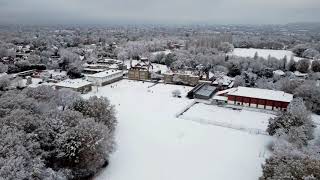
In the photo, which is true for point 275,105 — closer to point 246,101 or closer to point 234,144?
point 246,101

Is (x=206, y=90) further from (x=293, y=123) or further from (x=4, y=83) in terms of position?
(x=4, y=83)

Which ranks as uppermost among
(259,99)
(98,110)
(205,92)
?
(98,110)

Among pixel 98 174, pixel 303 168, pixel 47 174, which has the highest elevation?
pixel 303 168

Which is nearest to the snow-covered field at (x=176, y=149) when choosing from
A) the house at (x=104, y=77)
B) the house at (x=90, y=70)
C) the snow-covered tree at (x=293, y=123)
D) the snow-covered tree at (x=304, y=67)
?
the snow-covered tree at (x=293, y=123)

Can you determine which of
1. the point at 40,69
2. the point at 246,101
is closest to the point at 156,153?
the point at 246,101

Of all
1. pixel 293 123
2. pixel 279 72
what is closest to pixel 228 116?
pixel 293 123

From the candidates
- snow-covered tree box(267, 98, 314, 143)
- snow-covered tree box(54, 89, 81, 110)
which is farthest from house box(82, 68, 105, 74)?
snow-covered tree box(267, 98, 314, 143)

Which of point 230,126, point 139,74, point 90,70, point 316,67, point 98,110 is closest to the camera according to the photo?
point 98,110
